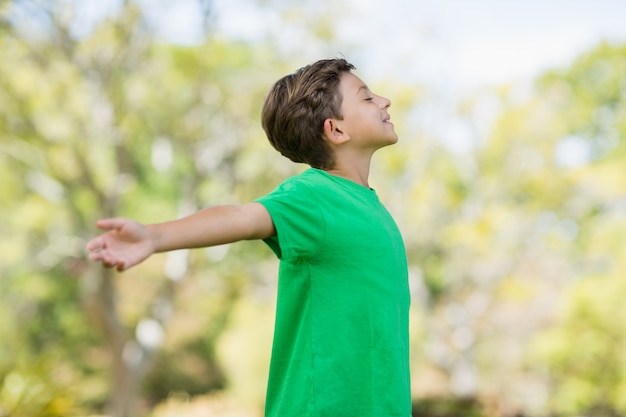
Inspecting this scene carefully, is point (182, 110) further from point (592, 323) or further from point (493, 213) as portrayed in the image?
point (592, 323)

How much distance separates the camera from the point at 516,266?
54.2 feet

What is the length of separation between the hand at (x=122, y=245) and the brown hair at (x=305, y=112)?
24.5 inches

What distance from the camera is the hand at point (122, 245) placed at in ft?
4.01

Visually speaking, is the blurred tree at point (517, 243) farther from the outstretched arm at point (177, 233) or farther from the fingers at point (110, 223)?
the fingers at point (110, 223)

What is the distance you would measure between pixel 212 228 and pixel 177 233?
7 centimetres

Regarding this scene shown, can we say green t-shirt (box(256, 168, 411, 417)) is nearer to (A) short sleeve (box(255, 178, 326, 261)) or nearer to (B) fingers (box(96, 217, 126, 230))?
(A) short sleeve (box(255, 178, 326, 261))

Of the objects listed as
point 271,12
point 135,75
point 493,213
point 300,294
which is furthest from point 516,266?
point 300,294

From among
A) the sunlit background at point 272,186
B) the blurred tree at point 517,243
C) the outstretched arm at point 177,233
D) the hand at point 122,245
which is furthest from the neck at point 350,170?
the blurred tree at point 517,243

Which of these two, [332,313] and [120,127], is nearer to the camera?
[332,313]

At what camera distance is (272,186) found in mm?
12211

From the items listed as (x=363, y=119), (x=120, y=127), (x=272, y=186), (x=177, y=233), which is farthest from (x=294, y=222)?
(x=272, y=186)

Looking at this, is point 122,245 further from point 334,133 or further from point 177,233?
point 334,133

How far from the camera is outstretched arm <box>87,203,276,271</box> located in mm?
1234

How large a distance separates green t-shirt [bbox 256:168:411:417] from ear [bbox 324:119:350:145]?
0.58 ft
